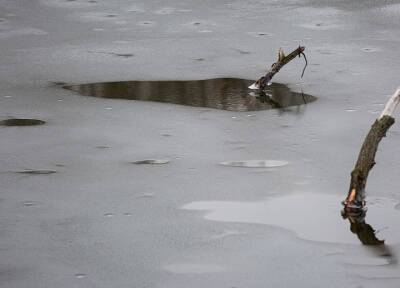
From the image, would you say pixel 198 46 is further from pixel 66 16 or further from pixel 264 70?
pixel 66 16

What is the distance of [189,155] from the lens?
21.9 ft

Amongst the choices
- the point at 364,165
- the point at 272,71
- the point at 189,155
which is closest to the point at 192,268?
the point at 364,165

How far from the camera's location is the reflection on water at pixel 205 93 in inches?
314

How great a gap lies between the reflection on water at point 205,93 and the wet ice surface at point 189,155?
16 centimetres

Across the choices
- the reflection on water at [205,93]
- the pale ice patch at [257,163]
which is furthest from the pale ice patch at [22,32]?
the pale ice patch at [257,163]

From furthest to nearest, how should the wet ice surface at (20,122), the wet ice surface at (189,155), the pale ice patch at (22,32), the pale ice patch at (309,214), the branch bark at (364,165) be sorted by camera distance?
the pale ice patch at (22,32) → the wet ice surface at (20,122) → the branch bark at (364,165) → the pale ice patch at (309,214) → the wet ice surface at (189,155)

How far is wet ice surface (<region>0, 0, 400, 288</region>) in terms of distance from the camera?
5.00 metres

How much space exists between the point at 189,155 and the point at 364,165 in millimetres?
1433

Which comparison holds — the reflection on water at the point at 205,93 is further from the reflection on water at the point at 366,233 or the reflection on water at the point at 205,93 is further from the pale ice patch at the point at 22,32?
the reflection on water at the point at 366,233

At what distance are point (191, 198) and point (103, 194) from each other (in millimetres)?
525

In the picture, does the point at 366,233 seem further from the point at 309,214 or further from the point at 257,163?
the point at 257,163

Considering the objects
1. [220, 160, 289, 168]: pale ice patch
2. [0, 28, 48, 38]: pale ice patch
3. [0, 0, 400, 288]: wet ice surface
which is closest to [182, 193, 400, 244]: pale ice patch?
[0, 0, 400, 288]: wet ice surface

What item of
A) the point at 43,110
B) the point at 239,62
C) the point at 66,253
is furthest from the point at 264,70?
the point at 66,253

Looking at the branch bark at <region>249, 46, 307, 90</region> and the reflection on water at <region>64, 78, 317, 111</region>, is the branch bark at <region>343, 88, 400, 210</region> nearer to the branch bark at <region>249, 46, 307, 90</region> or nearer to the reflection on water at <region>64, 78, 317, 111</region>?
the reflection on water at <region>64, 78, 317, 111</region>
